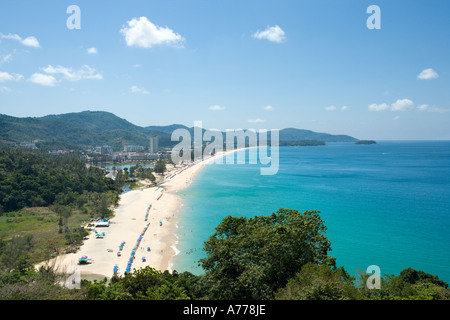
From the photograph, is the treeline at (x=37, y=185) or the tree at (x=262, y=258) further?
the treeline at (x=37, y=185)

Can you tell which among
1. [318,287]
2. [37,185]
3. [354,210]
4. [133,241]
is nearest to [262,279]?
[318,287]

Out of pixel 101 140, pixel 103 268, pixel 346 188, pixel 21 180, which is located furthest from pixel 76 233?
pixel 101 140

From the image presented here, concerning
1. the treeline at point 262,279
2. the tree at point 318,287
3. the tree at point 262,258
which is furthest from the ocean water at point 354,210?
the tree at point 318,287

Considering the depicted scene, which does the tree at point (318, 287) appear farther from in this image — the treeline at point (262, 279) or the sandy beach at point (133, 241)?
the sandy beach at point (133, 241)

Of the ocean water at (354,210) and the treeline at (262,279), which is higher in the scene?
the treeline at (262,279)

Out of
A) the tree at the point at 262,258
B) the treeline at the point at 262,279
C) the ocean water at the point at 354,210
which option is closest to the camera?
the treeline at the point at 262,279

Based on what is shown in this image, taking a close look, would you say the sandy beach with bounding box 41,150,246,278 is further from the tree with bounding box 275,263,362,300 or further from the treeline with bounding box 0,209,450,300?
the tree with bounding box 275,263,362,300

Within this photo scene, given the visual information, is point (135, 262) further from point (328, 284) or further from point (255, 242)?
point (328, 284)

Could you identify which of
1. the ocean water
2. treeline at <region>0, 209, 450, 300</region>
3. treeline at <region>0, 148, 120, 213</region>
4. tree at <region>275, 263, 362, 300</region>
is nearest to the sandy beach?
the ocean water

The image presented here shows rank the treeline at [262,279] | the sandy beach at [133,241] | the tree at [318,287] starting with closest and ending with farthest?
the tree at [318,287]
the treeline at [262,279]
the sandy beach at [133,241]

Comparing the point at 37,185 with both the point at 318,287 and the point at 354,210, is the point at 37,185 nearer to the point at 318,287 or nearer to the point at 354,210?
the point at 318,287
